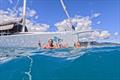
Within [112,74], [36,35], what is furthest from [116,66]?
[36,35]

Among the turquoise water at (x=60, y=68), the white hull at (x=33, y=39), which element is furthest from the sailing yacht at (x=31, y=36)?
the turquoise water at (x=60, y=68)

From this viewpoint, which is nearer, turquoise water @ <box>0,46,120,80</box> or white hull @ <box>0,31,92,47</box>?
turquoise water @ <box>0,46,120,80</box>

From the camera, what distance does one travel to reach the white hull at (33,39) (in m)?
39.6

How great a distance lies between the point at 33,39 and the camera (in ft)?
134

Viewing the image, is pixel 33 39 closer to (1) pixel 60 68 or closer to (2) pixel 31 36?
(2) pixel 31 36

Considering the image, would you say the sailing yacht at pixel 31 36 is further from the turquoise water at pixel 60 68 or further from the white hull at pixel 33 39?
the turquoise water at pixel 60 68

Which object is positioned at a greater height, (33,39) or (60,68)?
(33,39)

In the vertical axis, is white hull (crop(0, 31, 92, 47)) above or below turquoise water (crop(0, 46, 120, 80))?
above

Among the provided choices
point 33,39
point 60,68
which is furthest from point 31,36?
point 60,68

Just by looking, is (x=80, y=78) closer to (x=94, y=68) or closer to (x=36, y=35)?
(x=94, y=68)

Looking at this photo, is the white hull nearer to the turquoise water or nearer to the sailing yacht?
the sailing yacht

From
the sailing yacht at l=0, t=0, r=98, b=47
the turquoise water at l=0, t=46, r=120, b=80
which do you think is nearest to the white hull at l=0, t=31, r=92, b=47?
the sailing yacht at l=0, t=0, r=98, b=47

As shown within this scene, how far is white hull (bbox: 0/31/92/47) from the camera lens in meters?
39.6

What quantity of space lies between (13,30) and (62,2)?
26.2 ft
